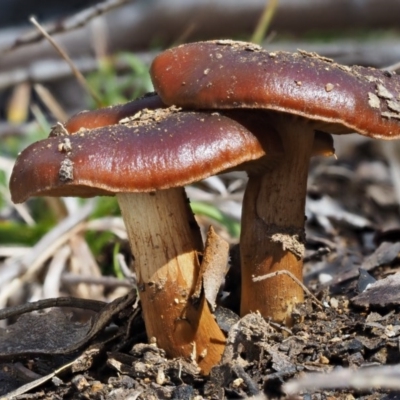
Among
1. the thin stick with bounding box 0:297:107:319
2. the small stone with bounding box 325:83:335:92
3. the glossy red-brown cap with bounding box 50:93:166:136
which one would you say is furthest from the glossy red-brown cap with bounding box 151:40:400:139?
the thin stick with bounding box 0:297:107:319

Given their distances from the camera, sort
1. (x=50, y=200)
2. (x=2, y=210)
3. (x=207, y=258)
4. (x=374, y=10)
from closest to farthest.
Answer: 1. (x=207, y=258)
2. (x=50, y=200)
3. (x=2, y=210)
4. (x=374, y=10)

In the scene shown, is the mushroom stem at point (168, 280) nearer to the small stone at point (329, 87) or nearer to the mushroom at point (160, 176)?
the mushroom at point (160, 176)

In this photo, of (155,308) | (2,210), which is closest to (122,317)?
(155,308)

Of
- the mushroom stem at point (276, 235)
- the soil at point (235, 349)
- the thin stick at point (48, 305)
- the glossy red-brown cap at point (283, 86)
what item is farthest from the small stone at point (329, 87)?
the thin stick at point (48, 305)

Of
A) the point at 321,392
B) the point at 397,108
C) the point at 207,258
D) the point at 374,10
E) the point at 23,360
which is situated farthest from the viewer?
the point at 374,10

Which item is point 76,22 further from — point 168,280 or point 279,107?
point 279,107

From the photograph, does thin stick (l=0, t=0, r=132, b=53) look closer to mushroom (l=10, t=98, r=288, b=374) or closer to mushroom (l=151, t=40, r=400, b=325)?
mushroom (l=10, t=98, r=288, b=374)

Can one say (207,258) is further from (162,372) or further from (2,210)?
(2,210)
